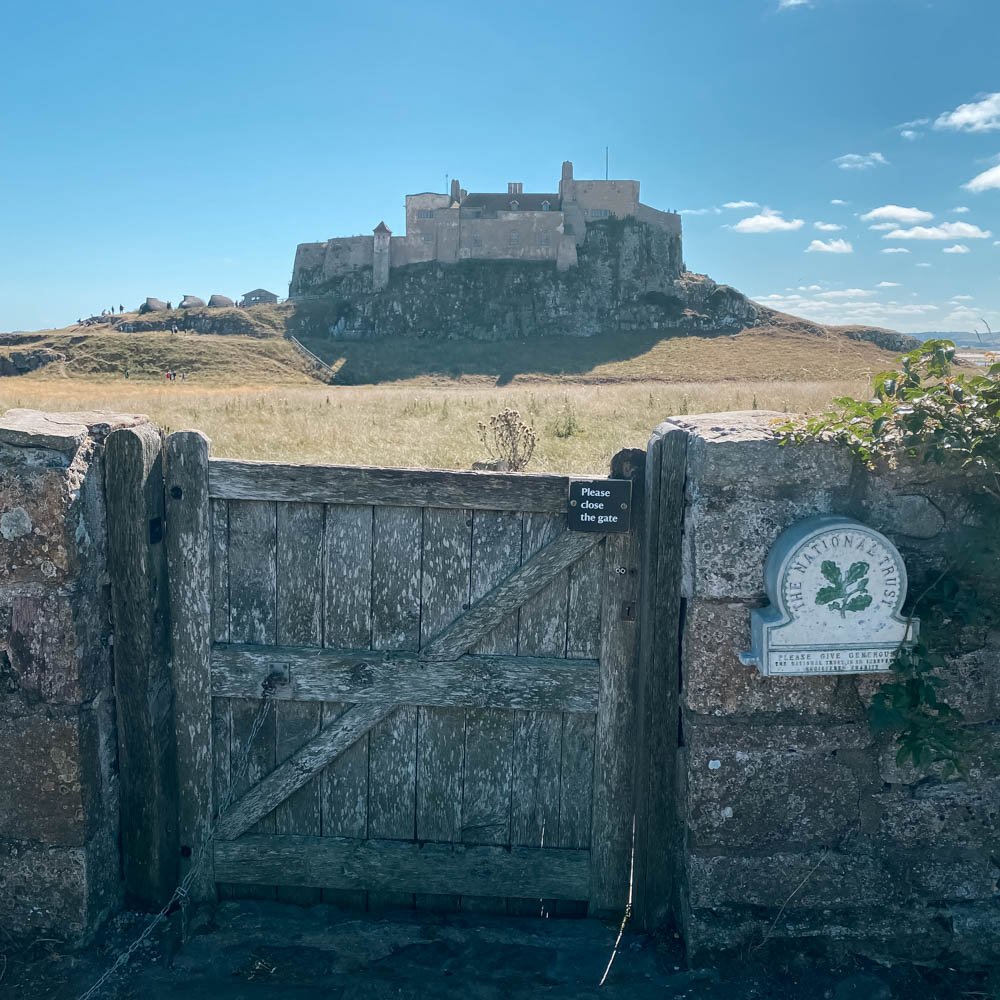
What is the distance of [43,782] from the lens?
3.16 meters

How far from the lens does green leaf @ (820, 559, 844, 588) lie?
2814mm

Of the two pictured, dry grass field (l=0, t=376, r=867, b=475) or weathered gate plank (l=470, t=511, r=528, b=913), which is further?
dry grass field (l=0, t=376, r=867, b=475)

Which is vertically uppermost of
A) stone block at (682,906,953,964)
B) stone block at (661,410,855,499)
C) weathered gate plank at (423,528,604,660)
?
stone block at (661,410,855,499)

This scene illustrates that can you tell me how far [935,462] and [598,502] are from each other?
117 cm

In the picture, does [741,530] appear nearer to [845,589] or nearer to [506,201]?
[845,589]

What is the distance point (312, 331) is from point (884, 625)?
62.4m

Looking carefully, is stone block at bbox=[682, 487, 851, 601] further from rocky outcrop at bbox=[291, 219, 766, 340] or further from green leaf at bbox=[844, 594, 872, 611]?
rocky outcrop at bbox=[291, 219, 766, 340]

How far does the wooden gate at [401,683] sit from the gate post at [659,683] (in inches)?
3.3

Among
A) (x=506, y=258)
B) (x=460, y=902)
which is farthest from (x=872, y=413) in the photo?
(x=506, y=258)

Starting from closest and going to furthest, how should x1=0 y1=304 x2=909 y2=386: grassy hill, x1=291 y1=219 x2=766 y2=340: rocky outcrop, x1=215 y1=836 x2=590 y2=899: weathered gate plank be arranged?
1. x1=215 y1=836 x2=590 y2=899: weathered gate plank
2. x1=0 y1=304 x2=909 y2=386: grassy hill
3. x1=291 y1=219 x2=766 y2=340: rocky outcrop

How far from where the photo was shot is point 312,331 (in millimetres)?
62000

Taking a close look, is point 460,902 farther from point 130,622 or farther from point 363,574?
point 130,622

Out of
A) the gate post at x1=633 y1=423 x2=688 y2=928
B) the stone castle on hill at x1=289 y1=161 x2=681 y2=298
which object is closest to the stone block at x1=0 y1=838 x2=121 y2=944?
the gate post at x1=633 y1=423 x2=688 y2=928

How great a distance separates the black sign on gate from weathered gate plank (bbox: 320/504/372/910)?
0.80m
